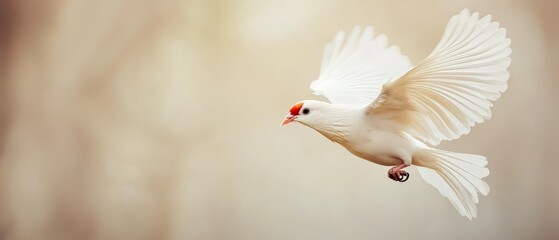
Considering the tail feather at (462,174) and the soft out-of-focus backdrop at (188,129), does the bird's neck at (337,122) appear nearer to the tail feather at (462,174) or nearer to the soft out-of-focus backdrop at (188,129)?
the tail feather at (462,174)

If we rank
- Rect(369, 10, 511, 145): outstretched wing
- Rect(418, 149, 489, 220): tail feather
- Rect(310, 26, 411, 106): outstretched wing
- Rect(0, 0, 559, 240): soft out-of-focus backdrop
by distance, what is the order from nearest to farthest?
Rect(369, 10, 511, 145): outstretched wing < Rect(418, 149, 489, 220): tail feather < Rect(310, 26, 411, 106): outstretched wing < Rect(0, 0, 559, 240): soft out-of-focus backdrop

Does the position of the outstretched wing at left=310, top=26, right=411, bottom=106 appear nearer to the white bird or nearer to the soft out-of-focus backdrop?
the white bird

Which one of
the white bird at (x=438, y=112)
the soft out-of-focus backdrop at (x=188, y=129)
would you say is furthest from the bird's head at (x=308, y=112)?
the soft out-of-focus backdrop at (x=188, y=129)

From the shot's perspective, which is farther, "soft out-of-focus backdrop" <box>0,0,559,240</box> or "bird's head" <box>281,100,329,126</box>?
"soft out-of-focus backdrop" <box>0,0,559,240</box>

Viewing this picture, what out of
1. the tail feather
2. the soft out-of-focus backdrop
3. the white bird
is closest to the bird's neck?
the white bird

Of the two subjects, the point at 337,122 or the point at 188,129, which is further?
the point at 188,129

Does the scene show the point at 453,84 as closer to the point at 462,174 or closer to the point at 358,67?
the point at 462,174

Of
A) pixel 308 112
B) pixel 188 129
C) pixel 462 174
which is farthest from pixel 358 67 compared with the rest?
pixel 188 129
